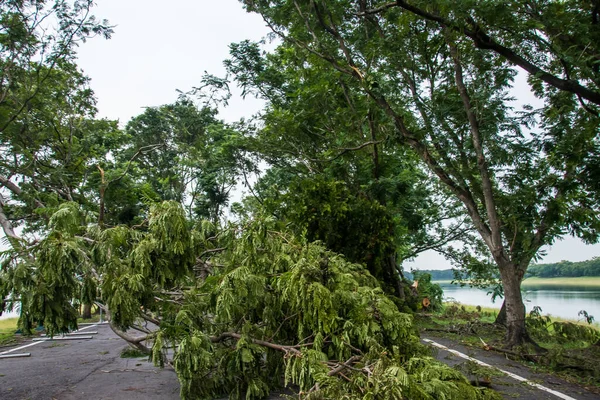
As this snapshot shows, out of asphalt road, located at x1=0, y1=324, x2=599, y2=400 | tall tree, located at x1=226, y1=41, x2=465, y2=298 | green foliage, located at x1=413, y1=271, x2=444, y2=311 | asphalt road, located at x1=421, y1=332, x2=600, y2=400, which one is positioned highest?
tall tree, located at x1=226, y1=41, x2=465, y2=298

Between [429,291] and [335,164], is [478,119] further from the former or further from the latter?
[429,291]

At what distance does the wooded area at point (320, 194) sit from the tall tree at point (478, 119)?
5 centimetres

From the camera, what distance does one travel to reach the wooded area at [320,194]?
15.7ft

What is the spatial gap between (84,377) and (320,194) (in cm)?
545

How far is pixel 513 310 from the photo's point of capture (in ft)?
30.3

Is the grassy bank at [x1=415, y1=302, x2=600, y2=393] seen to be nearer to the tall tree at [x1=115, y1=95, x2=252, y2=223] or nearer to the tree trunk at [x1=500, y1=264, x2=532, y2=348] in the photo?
the tree trunk at [x1=500, y1=264, x2=532, y2=348]

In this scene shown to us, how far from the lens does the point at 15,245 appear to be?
5.07 m

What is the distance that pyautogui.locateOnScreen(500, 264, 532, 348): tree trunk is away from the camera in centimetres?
892

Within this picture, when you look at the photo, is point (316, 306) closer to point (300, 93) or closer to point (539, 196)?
point (539, 196)

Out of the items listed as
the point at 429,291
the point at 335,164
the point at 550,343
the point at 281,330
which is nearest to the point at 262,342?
the point at 281,330

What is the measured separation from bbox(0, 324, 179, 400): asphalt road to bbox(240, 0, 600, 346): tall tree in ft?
22.4

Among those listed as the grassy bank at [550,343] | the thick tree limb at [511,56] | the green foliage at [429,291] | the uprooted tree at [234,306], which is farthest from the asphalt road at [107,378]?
the green foliage at [429,291]

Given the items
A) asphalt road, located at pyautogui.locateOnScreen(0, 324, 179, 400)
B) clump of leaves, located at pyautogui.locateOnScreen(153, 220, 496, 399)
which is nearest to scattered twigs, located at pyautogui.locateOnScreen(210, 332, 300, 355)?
clump of leaves, located at pyautogui.locateOnScreen(153, 220, 496, 399)

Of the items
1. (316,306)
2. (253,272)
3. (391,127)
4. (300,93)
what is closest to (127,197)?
(300,93)
